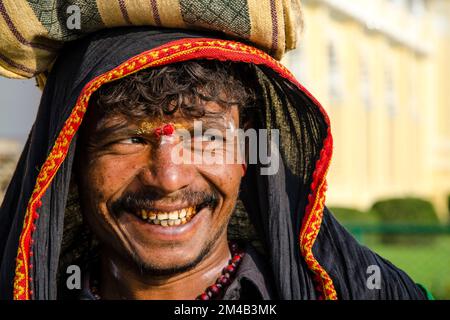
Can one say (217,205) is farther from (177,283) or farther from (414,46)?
(414,46)

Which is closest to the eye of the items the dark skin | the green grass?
the dark skin

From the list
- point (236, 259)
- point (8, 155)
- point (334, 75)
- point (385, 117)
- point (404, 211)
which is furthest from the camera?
point (385, 117)

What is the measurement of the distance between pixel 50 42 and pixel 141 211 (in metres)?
0.60

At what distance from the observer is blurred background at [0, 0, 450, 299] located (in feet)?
30.9

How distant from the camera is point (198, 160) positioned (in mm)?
2459

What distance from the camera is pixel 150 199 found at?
2410 millimetres

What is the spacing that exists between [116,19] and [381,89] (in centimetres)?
2268

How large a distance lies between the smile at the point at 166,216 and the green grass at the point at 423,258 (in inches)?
250

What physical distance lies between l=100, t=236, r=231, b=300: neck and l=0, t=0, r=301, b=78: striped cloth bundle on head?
0.71m

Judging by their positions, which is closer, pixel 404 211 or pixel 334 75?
pixel 404 211

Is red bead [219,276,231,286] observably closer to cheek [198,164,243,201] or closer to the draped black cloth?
the draped black cloth

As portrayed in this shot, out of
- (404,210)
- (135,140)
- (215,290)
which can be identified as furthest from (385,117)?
(135,140)

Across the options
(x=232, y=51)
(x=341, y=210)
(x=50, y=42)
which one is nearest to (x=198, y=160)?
(x=232, y=51)

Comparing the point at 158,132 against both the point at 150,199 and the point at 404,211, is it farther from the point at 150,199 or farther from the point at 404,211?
the point at 404,211
